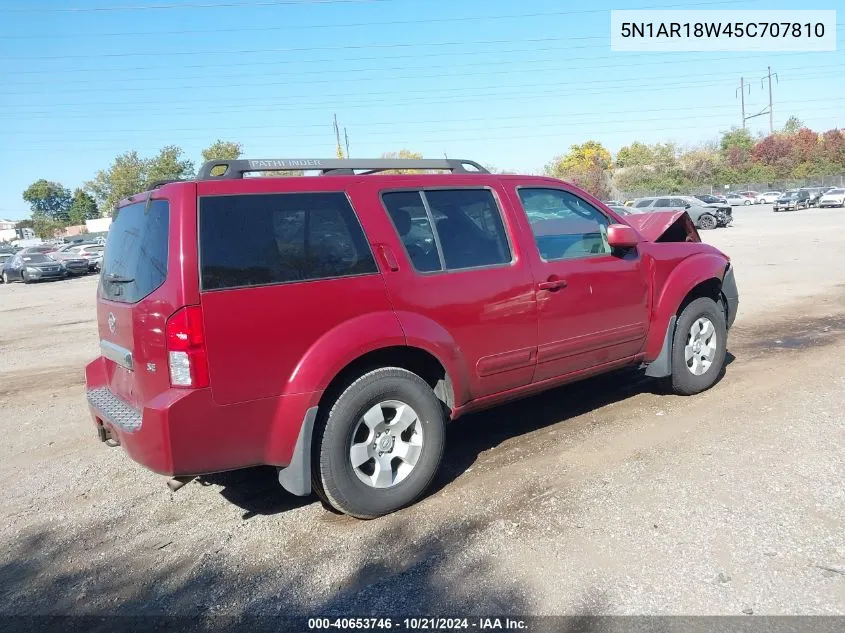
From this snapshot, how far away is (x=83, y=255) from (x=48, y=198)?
103 meters

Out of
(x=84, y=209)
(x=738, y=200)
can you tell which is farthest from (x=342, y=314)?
(x=84, y=209)

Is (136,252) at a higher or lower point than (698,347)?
higher

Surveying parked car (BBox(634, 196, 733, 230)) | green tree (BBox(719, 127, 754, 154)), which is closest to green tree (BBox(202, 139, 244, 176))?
parked car (BBox(634, 196, 733, 230))

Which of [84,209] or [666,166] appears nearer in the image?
[666,166]

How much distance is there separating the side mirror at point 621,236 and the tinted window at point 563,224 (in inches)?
6.2

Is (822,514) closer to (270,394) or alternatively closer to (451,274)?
(451,274)

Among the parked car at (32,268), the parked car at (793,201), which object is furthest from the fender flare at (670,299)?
the parked car at (793,201)

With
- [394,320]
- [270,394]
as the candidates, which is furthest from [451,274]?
[270,394]

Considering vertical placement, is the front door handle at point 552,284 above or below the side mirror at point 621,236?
below

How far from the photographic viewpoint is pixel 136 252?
3.56 meters

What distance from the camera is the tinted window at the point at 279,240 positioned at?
326 cm

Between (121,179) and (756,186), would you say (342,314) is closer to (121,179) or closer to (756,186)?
(121,179)

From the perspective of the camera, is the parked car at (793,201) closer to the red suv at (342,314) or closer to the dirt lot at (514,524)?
the dirt lot at (514,524)

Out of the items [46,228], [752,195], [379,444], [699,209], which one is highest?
[46,228]
